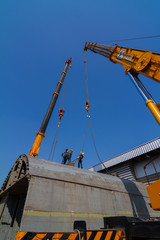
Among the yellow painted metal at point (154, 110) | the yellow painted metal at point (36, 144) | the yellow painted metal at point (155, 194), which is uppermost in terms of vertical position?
the yellow painted metal at point (36, 144)

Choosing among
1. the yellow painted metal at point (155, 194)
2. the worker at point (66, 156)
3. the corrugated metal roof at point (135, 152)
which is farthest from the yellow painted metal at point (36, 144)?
the yellow painted metal at point (155, 194)

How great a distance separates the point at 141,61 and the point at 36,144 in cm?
1193

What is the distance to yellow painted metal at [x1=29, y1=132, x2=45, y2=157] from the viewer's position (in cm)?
1304

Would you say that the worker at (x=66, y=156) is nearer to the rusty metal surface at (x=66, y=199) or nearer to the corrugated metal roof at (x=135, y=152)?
the corrugated metal roof at (x=135, y=152)

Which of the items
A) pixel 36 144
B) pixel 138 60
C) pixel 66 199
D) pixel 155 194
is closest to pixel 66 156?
pixel 36 144

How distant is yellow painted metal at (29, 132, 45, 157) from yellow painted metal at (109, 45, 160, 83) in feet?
34.8

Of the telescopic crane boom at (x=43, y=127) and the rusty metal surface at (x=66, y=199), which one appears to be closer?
the rusty metal surface at (x=66, y=199)

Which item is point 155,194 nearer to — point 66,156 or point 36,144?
point 36,144

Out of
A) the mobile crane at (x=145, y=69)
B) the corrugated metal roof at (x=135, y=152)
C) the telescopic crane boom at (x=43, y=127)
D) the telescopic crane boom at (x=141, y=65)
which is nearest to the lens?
the mobile crane at (x=145, y=69)

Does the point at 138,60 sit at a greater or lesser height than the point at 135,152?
greater

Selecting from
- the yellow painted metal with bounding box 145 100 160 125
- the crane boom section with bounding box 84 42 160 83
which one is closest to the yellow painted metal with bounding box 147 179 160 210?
the yellow painted metal with bounding box 145 100 160 125

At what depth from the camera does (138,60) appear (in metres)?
7.82

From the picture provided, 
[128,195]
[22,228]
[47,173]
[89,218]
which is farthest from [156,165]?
[22,228]

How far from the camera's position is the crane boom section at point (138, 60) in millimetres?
6648
